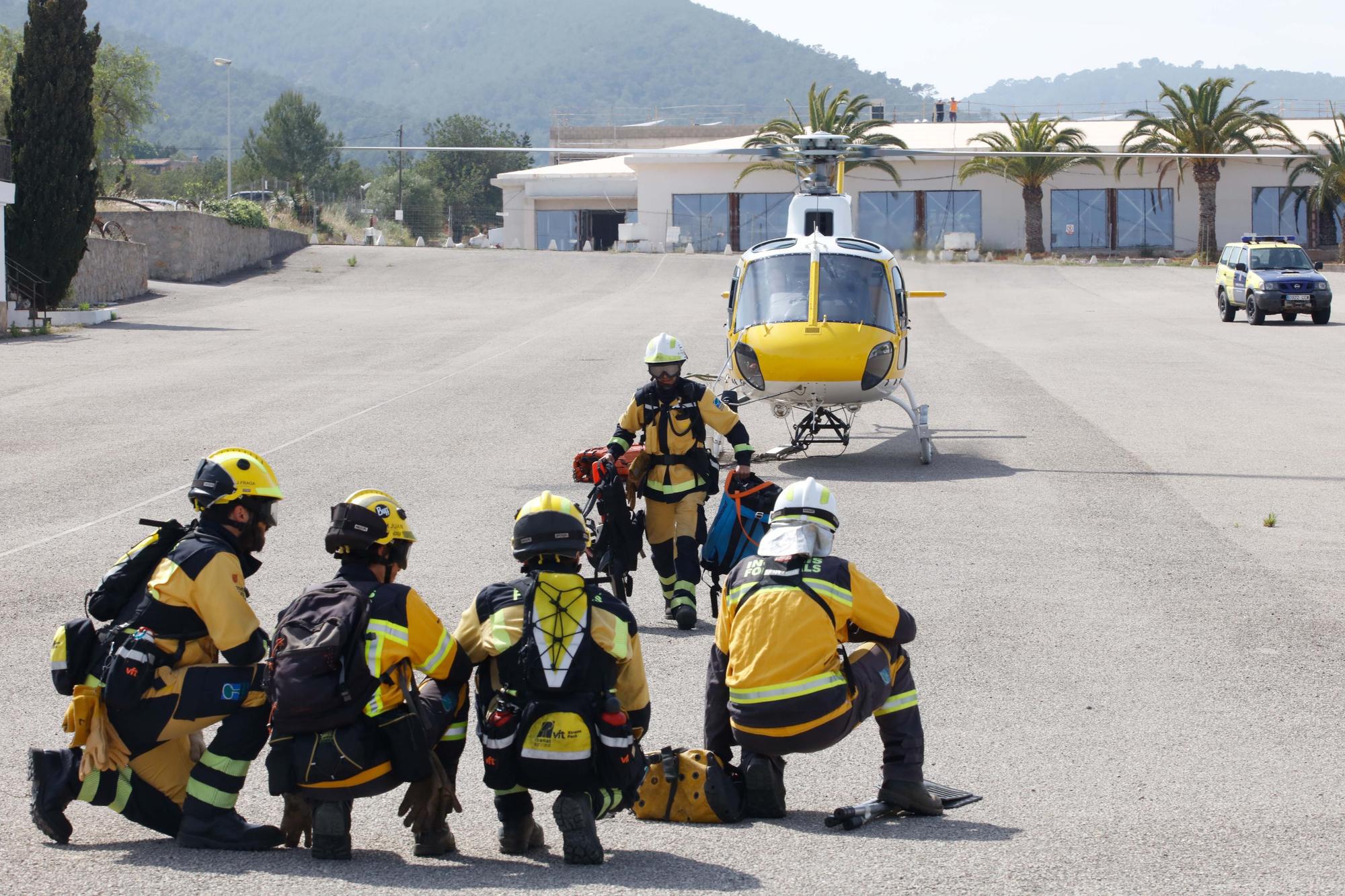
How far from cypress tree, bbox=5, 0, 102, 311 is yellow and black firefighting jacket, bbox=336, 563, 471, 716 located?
109 ft

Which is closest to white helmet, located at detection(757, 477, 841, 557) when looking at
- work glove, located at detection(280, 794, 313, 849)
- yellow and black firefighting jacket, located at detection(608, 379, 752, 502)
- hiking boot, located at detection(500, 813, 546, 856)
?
hiking boot, located at detection(500, 813, 546, 856)

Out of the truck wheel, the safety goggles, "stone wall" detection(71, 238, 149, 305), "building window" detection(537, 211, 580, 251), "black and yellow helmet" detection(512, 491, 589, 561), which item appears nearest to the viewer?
"black and yellow helmet" detection(512, 491, 589, 561)

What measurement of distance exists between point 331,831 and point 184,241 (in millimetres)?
45847

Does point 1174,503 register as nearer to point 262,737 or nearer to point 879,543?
point 879,543

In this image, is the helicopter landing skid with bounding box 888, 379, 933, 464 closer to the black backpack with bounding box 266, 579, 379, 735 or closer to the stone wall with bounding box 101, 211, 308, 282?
the black backpack with bounding box 266, 579, 379, 735

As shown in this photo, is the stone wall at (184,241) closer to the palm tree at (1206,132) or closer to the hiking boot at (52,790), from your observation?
the palm tree at (1206,132)

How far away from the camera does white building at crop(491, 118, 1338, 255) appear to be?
62781 millimetres

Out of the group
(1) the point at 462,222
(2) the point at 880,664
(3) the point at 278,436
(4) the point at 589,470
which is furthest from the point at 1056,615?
(1) the point at 462,222

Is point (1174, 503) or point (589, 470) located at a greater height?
point (589, 470)

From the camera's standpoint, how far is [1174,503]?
13.8 metres

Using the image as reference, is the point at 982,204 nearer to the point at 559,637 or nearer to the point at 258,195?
the point at 258,195

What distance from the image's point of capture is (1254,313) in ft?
118

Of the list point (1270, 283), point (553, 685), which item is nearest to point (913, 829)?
point (553, 685)

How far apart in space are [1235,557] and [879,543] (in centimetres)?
282
